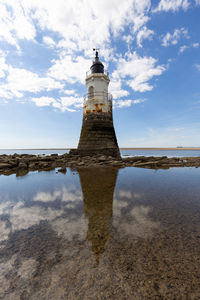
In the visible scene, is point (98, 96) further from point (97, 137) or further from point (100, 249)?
point (100, 249)

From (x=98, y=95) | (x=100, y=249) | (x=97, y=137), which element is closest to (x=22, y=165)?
(x=97, y=137)

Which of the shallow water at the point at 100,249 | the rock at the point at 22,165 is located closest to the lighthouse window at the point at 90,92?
the rock at the point at 22,165

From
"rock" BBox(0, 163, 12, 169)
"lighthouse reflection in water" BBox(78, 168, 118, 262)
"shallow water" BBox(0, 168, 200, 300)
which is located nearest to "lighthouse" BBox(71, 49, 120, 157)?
"rock" BBox(0, 163, 12, 169)

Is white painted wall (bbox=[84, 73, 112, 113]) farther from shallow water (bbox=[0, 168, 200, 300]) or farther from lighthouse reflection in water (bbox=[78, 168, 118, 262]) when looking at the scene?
shallow water (bbox=[0, 168, 200, 300])

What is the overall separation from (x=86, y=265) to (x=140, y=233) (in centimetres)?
123

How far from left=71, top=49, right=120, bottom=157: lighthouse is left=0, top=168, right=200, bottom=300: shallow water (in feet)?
37.9

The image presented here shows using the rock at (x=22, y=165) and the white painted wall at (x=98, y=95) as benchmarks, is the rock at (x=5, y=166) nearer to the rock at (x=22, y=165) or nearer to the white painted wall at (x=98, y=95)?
the rock at (x=22, y=165)

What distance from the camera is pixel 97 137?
617 inches

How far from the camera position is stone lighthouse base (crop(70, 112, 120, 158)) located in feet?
50.8

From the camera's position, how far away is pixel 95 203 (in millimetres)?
4020

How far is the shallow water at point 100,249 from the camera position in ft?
5.04

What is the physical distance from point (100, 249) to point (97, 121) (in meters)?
14.6

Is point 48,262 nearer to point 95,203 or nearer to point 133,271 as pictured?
point 133,271

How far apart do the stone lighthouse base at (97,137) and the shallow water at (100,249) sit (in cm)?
1138
